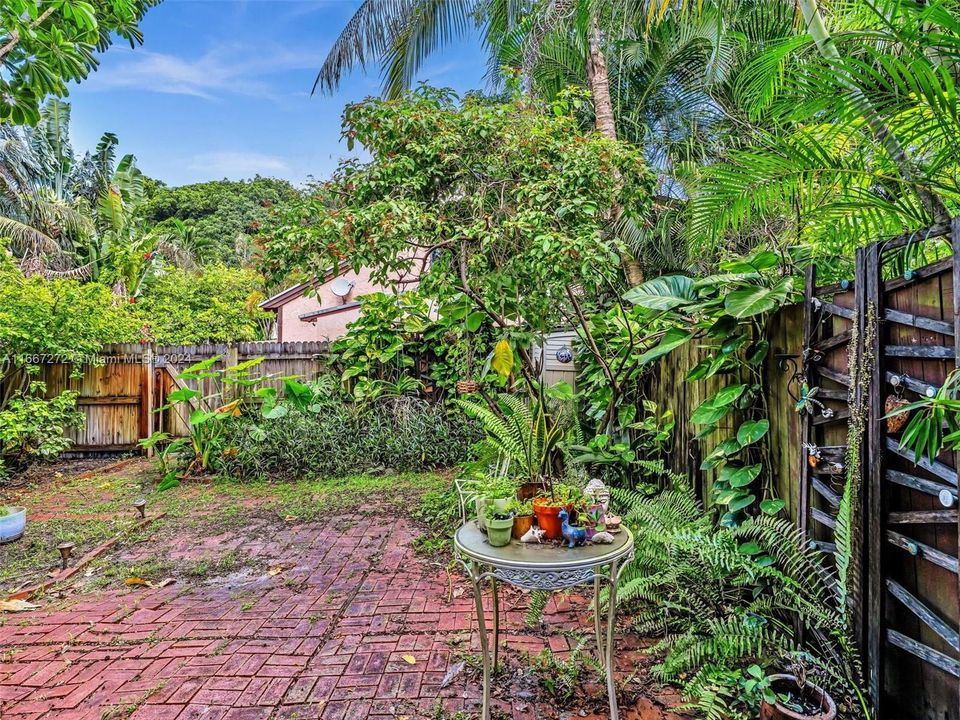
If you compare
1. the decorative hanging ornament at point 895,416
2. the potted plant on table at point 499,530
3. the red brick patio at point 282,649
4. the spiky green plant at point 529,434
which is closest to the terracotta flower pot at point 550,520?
the potted plant on table at point 499,530

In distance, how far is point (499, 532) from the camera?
207 centimetres

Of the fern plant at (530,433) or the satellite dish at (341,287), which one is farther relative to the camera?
the satellite dish at (341,287)

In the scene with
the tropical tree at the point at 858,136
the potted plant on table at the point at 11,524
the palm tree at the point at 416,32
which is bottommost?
the potted plant on table at the point at 11,524

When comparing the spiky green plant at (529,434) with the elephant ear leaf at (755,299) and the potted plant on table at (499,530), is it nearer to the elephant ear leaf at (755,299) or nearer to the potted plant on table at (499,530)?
the potted plant on table at (499,530)

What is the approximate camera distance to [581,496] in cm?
229

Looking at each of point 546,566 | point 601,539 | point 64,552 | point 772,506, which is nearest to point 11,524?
point 64,552

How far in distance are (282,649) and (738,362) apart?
8.96 ft

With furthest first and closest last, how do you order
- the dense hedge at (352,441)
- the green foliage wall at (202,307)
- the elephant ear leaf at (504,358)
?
the green foliage wall at (202,307) → the dense hedge at (352,441) → the elephant ear leaf at (504,358)

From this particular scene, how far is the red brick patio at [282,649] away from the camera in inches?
84.4

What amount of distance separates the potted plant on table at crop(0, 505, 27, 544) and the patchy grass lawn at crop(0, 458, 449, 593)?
0.28 feet

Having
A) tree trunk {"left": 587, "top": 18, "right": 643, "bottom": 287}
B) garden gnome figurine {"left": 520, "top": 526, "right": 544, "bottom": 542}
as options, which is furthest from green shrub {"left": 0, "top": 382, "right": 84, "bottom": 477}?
tree trunk {"left": 587, "top": 18, "right": 643, "bottom": 287}

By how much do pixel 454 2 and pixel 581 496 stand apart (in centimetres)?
749

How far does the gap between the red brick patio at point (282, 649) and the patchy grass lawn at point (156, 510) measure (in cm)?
45

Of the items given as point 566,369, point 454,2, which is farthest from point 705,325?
point 454,2
